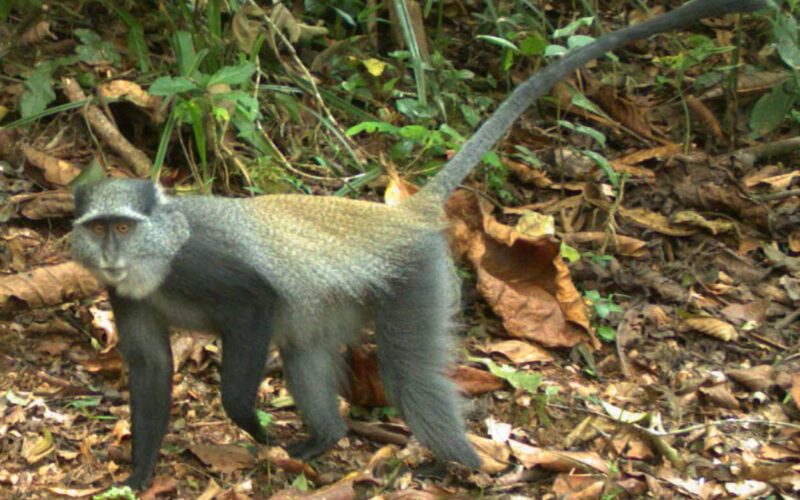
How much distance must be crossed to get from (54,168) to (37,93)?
500 mm

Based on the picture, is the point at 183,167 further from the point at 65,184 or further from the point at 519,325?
the point at 519,325

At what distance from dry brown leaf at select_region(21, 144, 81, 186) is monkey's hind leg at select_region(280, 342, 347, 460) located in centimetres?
209

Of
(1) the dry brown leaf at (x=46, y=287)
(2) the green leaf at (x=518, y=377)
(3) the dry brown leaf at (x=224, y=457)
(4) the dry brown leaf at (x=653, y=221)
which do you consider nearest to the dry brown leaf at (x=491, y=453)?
(2) the green leaf at (x=518, y=377)

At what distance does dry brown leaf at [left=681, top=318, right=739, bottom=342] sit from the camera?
6.03 m

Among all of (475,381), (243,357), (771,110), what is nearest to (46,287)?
(243,357)

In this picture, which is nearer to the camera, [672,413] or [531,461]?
[531,461]

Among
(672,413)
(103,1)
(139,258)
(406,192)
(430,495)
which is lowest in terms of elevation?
(430,495)

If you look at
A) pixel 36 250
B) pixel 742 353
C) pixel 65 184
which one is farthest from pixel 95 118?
pixel 742 353

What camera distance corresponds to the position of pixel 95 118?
680 cm

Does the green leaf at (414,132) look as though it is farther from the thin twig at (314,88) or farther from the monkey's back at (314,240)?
A: the monkey's back at (314,240)

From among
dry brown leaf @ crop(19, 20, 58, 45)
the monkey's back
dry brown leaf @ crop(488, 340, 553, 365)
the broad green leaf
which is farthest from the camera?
dry brown leaf @ crop(19, 20, 58, 45)

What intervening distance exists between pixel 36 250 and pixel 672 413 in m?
3.44

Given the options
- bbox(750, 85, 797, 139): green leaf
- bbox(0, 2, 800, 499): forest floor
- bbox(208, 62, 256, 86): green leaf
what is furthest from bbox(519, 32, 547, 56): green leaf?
bbox(208, 62, 256, 86): green leaf

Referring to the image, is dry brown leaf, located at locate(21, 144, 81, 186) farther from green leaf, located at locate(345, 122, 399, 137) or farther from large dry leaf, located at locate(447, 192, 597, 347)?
large dry leaf, located at locate(447, 192, 597, 347)
